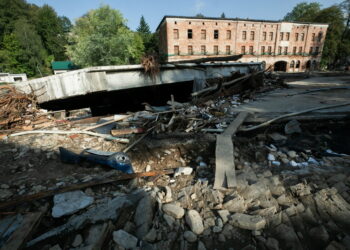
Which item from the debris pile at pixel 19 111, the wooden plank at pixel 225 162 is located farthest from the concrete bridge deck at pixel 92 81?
the wooden plank at pixel 225 162

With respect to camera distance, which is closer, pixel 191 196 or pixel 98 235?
pixel 98 235

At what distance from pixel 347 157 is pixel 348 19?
49438 mm

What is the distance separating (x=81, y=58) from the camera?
22422mm

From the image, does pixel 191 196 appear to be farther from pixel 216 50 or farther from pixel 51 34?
pixel 51 34

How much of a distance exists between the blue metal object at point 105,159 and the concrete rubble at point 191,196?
117 millimetres

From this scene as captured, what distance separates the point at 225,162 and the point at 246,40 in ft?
109

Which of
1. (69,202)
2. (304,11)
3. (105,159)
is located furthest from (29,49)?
(304,11)

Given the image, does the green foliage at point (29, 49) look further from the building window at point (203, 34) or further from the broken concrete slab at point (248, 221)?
the broken concrete slab at point (248, 221)

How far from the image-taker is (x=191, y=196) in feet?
7.07

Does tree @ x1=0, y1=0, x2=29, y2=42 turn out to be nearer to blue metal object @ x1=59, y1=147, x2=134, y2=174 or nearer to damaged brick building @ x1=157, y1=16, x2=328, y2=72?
damaged brick building @ x1=157, y1=16, x2=328, y2=72

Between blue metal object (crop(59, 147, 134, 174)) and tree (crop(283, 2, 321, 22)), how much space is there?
5411 centimetres

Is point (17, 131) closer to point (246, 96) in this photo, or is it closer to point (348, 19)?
point (246, 96)

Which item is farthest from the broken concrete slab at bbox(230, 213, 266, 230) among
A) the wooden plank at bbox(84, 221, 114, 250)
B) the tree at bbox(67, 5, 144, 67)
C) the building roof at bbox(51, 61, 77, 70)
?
the building roof at bbox(51, 61, 77, 70)

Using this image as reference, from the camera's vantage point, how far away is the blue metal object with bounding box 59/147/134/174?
2861 millimetres
